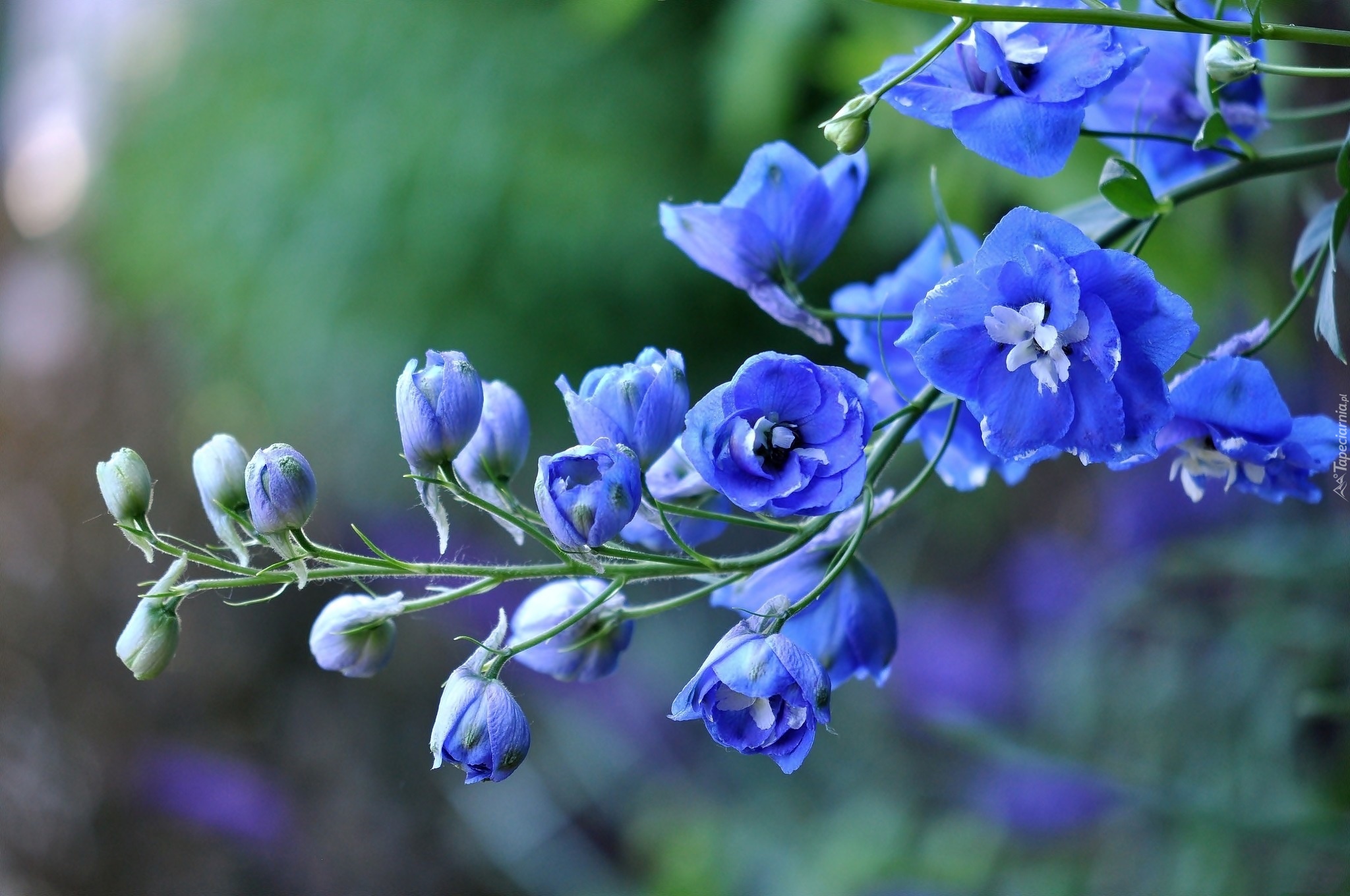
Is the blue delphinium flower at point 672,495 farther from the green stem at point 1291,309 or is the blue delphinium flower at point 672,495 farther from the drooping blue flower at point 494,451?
the green stem at point 1291,309

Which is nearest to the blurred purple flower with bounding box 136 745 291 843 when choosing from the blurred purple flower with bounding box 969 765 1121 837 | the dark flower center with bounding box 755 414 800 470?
the blurred purple flower with bounding box 969 765 1121 837

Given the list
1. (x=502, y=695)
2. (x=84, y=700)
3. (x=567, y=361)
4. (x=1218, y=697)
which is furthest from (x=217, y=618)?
(x=502, y=695)

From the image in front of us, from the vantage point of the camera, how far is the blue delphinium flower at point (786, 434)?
252 millimetres

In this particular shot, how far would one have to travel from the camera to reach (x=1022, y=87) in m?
0.28

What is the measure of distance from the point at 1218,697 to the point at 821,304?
3.05ft

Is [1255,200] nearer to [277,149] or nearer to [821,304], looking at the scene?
[821,304]

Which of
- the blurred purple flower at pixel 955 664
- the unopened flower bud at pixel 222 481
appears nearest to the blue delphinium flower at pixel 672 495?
the unopened flower bud at pixel 222 481

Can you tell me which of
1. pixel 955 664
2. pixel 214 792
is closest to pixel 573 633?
pixel 955 664

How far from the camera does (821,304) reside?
1619 millimetres

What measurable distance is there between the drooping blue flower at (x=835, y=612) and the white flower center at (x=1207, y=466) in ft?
0.29

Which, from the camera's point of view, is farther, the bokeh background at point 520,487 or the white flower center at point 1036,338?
the bokeh background at point 520,487

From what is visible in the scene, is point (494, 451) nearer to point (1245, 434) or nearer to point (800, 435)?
point (800, 435)

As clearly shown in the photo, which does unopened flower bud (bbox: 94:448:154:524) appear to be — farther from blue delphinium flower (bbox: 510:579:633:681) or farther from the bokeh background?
the bokeh background

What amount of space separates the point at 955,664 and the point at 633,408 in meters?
1.09
